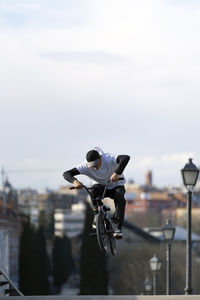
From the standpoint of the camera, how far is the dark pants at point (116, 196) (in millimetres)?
20792

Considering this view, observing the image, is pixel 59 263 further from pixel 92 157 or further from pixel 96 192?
pixel 92 157

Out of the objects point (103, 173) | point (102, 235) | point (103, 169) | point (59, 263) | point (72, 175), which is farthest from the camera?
point (59, 263)

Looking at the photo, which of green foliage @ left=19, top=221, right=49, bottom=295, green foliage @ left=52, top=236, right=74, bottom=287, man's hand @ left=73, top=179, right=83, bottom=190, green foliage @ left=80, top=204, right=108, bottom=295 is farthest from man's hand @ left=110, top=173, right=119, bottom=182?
green foliage @ left=52, top=236, right=74, bottom=287

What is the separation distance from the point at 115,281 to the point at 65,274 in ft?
78.8

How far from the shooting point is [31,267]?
90.1 meters

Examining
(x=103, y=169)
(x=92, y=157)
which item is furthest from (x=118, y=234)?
(x=92, y=157)

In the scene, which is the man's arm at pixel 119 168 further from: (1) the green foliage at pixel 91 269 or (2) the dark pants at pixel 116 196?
(1) the green foliage at pixel 91 269

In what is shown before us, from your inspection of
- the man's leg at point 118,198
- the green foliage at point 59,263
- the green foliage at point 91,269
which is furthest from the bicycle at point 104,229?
the green foliage at point 59,263

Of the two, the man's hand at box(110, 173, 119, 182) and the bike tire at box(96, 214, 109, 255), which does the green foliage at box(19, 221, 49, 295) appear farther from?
the man's hand at box(110, 173, 119, 182)

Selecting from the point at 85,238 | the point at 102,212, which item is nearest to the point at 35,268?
the point at 85,238

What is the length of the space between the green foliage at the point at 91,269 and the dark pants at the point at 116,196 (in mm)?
53571

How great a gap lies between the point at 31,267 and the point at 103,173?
7044cm

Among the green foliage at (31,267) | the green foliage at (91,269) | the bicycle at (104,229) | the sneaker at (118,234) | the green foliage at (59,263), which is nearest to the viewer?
the bicycle at (104,229)

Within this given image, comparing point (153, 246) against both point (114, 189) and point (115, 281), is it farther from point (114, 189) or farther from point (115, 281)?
point (114, 189)
